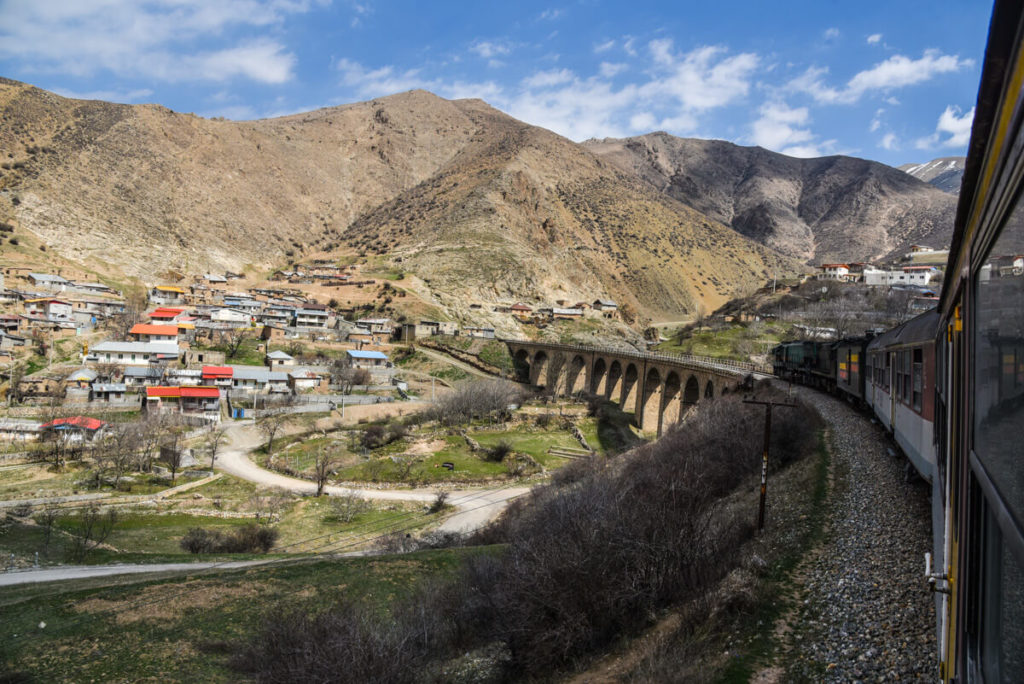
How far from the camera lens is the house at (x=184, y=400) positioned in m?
51.5

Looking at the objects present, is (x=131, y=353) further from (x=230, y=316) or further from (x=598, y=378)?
(x=598, y=378)

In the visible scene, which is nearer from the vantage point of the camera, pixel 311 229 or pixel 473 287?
pixel 473 287

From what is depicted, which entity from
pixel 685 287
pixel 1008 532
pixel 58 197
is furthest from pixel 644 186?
pixel 1008 532

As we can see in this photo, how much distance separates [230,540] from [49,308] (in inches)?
2203

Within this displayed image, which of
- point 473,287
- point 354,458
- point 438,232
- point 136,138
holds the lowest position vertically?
point 354,458

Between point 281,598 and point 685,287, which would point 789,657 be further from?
point 685,287

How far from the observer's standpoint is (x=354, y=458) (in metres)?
44.3

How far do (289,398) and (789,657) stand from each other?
2224 inches

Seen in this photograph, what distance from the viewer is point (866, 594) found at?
371 inches

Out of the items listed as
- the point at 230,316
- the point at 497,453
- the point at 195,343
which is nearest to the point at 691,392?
the point at 497,453

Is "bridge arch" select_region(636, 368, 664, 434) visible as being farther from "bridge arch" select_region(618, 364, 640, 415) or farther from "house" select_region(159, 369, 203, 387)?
"house" select_region(159, 369, 203, 387)

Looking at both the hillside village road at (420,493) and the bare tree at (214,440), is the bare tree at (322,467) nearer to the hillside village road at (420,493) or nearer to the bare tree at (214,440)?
the hillside village road at (420,493)

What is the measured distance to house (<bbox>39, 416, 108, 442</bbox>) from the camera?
134ft

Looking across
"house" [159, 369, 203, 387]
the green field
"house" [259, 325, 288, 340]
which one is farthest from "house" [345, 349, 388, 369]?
the green field
